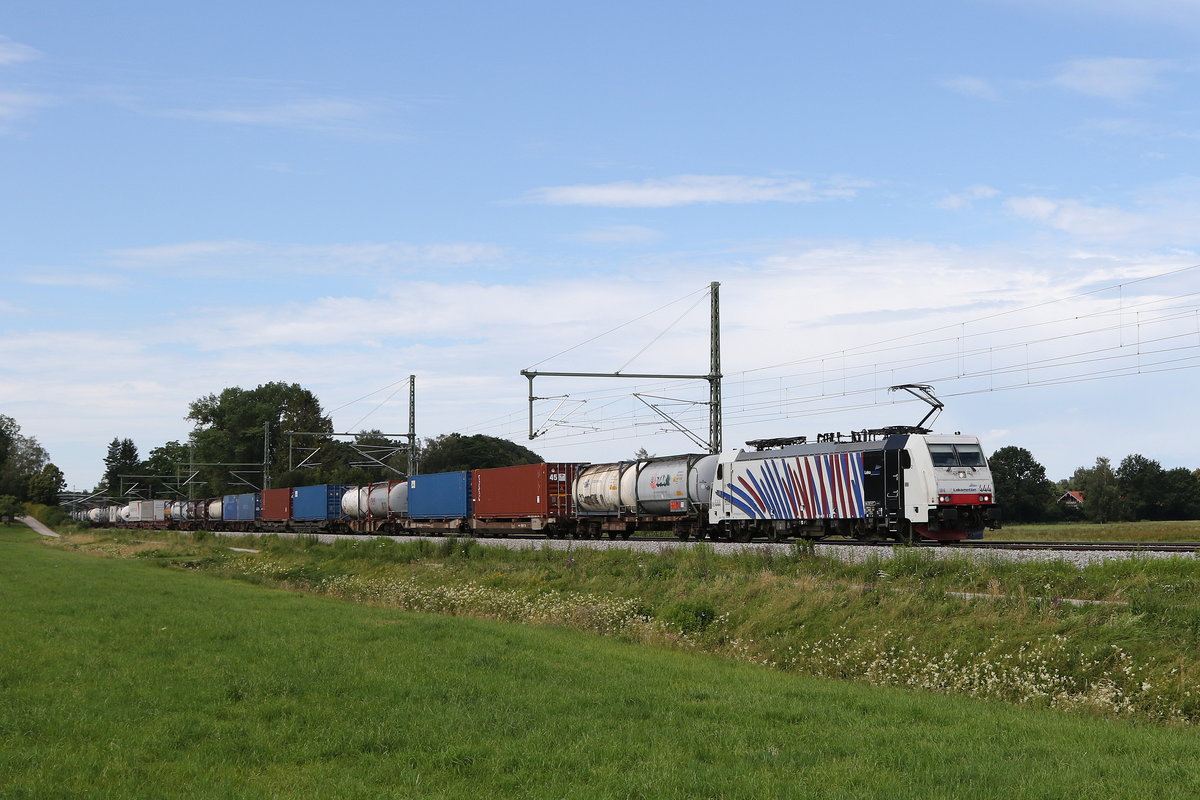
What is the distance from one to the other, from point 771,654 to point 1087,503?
84.2 meters

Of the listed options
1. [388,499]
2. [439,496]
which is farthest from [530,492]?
[388,499]

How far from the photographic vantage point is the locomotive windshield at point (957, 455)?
2925cm

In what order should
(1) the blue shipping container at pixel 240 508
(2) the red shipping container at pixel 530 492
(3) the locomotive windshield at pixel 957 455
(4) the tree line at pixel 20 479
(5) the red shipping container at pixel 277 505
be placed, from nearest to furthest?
(3) the locomotive windshield at pixel 957 455
(2) the red shipping container at pixel 530 492
(5) the red shipping container at pixel 277 505
(1) the blue shipping container at pixel 240 508
(4) the tree line at pixel 20 479

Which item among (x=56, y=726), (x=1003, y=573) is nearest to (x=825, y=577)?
(x=1003, y=573)

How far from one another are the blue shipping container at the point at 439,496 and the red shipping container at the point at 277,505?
2103cm

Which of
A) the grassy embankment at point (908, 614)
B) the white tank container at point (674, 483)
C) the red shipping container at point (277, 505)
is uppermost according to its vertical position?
the white tank container at point (674, 483)

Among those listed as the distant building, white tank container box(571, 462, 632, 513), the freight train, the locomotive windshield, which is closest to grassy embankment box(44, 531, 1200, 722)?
the freight train

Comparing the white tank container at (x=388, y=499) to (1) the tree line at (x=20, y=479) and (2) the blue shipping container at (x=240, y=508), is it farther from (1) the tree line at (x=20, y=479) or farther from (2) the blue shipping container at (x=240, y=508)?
(1) the tree line at (x=20, y=479)

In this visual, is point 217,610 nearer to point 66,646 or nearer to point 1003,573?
point 66,646

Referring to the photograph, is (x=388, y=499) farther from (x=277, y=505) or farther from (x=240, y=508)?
(x=240, y=508)

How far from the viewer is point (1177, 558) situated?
765 inches

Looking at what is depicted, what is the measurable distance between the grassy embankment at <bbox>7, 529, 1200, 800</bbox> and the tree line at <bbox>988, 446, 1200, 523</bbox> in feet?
251

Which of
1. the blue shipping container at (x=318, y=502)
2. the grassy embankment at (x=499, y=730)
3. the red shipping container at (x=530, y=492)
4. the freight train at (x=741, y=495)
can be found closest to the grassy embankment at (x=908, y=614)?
the grassy embankment at (x=499, y=730)

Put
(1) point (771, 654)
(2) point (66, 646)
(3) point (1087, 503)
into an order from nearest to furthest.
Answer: (2) point (66, 646), (1) point (771, 654), (3) point (1087, 503)
